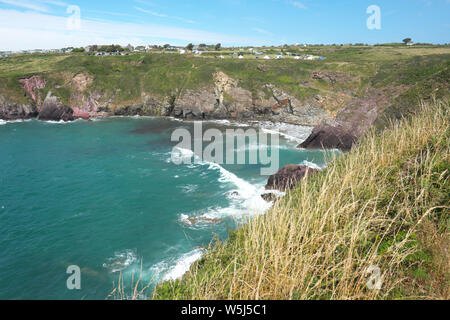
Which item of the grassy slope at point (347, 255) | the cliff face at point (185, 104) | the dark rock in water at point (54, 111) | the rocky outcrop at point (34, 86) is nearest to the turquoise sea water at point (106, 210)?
the grassy slope at point (347, 255)

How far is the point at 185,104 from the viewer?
73750 millimetres

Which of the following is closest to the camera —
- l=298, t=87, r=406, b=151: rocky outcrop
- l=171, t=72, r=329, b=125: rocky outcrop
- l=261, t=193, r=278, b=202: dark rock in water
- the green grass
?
Result: l=261, t=193, r=278, b=202: dark rock in water

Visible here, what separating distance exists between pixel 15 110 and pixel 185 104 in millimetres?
46077

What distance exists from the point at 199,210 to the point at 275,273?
2071cm

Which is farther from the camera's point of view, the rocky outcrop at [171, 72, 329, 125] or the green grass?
the green grass

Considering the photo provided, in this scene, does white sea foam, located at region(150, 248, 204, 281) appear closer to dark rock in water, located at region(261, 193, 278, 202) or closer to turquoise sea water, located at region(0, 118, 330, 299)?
turquoise sea water, located at region(0, 118, 330, 299)

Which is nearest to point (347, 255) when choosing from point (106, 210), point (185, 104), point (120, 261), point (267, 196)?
point (120, 261)

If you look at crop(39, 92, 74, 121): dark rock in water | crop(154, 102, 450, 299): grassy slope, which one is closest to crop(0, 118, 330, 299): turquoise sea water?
crop(154, 102, 450, 299): grassy slope

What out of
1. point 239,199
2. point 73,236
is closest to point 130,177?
point 73,236

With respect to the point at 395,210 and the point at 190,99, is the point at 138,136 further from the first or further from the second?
the point at 395,210

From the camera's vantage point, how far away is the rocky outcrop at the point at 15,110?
225 ft

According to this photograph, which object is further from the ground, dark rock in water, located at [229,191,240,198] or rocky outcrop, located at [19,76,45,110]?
rocky outcrop, located at [19,76,45,110]

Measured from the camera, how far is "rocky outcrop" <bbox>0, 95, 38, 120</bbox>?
Result: 2697 inches

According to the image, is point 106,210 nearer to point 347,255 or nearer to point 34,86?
point 347,255
